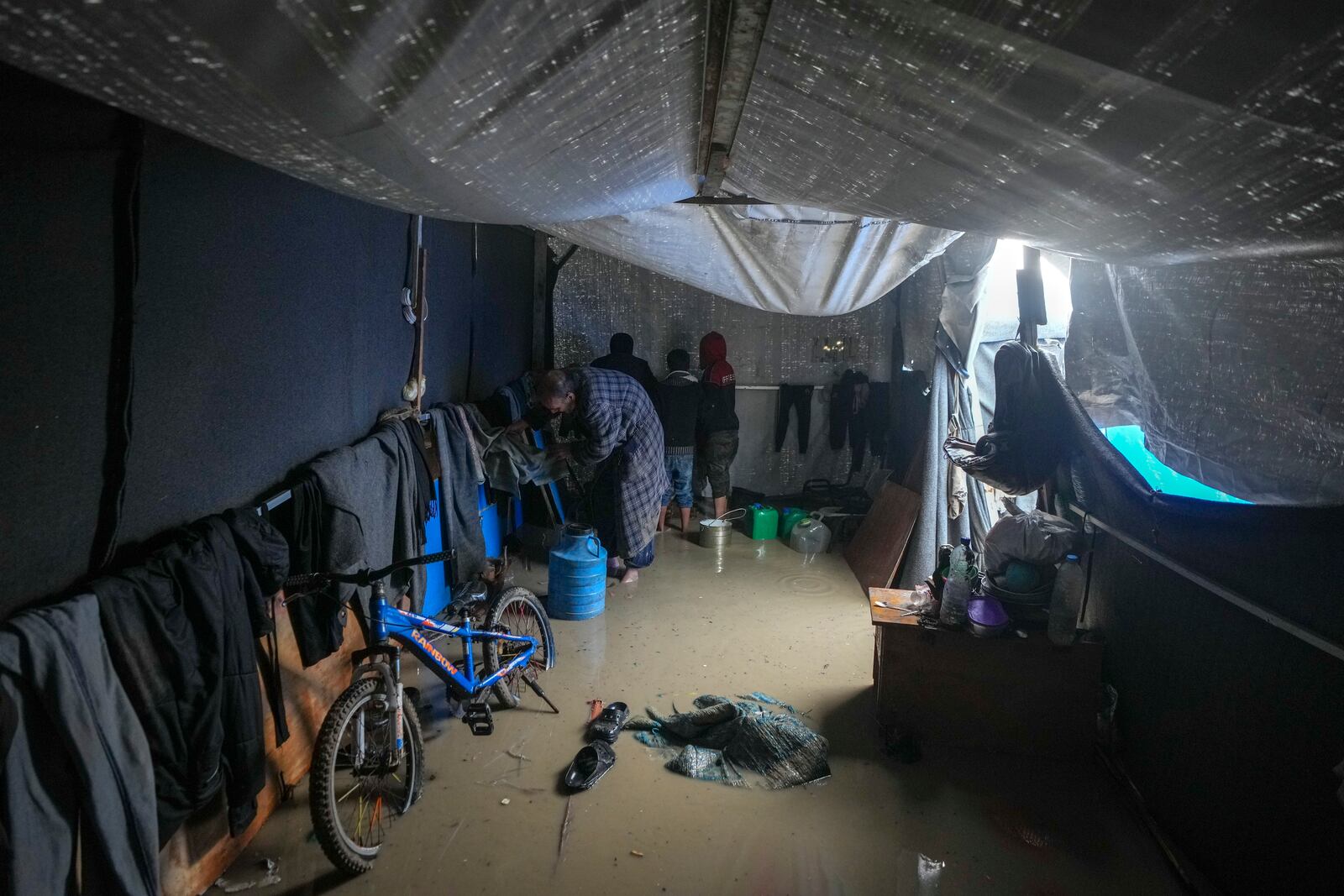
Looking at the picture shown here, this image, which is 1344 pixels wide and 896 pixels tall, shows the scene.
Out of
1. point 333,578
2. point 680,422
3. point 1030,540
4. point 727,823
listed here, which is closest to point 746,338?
point 680,422

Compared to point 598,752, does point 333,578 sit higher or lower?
higher

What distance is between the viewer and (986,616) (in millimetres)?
2557

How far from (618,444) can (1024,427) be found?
2054mm

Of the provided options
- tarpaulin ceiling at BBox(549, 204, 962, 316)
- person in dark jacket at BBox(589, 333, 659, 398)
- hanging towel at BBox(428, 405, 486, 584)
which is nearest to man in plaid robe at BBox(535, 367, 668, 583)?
hanging towel at BBox(428, 405, 486, 584)

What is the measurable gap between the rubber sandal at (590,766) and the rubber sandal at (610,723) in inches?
2.3

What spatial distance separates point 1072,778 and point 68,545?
9.41 feet

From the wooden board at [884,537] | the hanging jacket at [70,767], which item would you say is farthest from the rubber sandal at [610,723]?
the wooden board at [884,537]

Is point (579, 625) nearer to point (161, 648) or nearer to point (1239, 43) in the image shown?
point (161, 648)

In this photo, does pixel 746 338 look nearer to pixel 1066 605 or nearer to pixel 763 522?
pixel 763 522

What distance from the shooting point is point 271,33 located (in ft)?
2.52

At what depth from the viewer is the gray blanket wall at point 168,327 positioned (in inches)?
51.8

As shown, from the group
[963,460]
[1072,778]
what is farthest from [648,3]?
[1072,778]

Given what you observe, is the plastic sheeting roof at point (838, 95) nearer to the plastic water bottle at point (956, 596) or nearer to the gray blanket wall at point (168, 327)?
the gray blanket wall at point (168, 327)

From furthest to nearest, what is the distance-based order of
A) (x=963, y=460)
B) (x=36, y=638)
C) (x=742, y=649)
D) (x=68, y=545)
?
(x=742, y=649), (x=963, y=460), (x=68, y=545), (x=36, y=638)
